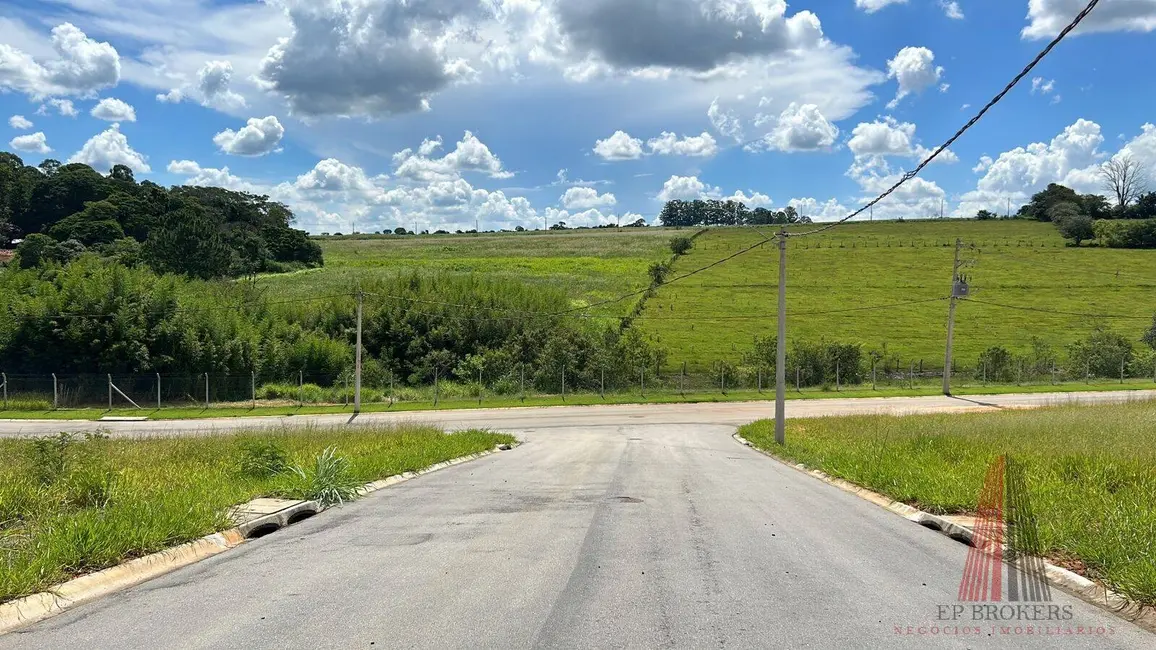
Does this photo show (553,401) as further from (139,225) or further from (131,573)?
(139,225)

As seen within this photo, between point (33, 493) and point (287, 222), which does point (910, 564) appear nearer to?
point (33, 493)

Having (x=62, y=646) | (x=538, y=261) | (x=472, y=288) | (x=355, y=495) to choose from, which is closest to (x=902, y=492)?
(x=355, y=495)

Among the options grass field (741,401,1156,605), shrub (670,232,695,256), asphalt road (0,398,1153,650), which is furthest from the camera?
shrub (670,232,695,256)

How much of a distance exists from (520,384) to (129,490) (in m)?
40.7

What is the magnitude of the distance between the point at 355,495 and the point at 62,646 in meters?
5.97

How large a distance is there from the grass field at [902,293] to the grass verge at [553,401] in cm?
654

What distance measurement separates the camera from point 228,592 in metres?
5.61

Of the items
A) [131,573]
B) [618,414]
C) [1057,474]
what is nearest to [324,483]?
[131,573]

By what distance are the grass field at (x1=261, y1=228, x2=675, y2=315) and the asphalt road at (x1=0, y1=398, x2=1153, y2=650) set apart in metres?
53.4

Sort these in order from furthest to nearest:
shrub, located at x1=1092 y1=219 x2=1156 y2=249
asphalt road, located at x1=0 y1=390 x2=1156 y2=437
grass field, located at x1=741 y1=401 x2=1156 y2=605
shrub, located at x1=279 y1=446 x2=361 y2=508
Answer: shrub, located at x1=1092 y1=219 x2=1156 y2=249 < asphalt road, located at x1=0 y1=390 x2=1156 y2=437 < shrub, located at x1=279 y1=446 x2=361 y2=508 < grass field, located at x1=741 y1=401 x2=1156 y2=605

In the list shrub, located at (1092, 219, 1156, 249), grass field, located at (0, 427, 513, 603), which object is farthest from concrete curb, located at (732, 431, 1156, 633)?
shrub, located at (1092, 219, 1156, 249)

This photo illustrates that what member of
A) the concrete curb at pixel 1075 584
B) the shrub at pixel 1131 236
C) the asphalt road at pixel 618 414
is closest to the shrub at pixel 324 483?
the concrete curb at pixel 1075 584

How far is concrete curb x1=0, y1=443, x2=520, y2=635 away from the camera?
5.04 meters

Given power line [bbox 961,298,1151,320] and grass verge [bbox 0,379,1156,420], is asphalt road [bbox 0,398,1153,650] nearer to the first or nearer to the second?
grass verge [bbox 0,379,1156,420]
